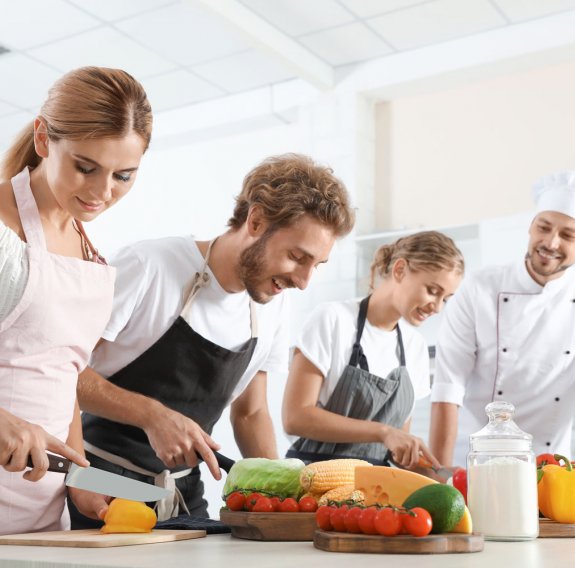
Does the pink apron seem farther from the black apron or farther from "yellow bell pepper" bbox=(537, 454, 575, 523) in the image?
"yellow bell pepper" bbox=(537, 454, 575, 523)

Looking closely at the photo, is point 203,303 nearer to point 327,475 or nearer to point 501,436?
point 327,475

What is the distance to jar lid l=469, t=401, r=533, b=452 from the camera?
135 centimetres

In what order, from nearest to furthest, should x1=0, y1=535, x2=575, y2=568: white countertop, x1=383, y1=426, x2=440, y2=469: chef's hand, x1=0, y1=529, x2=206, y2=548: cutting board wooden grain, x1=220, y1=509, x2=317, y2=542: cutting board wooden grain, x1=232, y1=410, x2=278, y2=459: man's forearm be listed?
x1=0, y1=535, x2=575, y2=568: white countertop
x1=0, y1=529, x2=206, y2=548: cutting board wooden grain
x1=220, y1=509, x2=317, y2=542: cutting board wooden grain
x1=232, y1=410, x2=278, y2=459: man's forearm
x1=383, y1=426, x2=440, y2=469: chef's hand

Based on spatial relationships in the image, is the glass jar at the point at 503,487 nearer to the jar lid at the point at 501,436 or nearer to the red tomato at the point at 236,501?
the jar lid at the point at 501,436

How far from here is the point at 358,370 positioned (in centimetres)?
256

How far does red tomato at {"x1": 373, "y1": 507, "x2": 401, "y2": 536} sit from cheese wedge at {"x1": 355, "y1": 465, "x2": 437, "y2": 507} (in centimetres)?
14

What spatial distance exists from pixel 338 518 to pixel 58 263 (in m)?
0.68

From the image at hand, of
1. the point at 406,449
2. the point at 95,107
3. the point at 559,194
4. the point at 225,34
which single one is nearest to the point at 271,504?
the point at 95,107

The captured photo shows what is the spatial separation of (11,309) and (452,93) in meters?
3.85

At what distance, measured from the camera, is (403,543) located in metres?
1.12

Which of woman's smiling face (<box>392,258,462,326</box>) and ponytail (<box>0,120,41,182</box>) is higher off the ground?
ponytail (<box>0,120,41,182</box>)

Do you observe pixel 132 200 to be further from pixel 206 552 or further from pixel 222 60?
pixel 206 552

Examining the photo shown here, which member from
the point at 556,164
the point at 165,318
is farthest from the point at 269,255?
the point at 556,164

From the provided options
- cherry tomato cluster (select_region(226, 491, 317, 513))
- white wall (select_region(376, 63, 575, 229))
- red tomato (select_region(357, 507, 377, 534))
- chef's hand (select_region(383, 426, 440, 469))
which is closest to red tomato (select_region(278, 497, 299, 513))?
cherry tomato cluster (select_region(226, 491, 317, 513))
